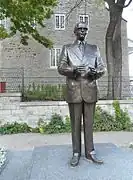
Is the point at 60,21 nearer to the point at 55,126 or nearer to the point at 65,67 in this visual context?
the point at 55,126

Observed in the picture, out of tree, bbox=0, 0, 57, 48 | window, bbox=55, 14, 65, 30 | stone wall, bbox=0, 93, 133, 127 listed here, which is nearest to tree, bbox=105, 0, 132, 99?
stone wall, bbox=0, 93, 133, 127

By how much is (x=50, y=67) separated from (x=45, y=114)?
38.4ft

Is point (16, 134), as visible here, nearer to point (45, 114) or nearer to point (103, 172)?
point (45, 114)

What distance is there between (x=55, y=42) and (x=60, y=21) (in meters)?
1.83

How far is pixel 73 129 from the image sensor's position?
5250 mm

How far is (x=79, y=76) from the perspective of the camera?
511 cm

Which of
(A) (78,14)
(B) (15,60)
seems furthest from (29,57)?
(A) (78,14)

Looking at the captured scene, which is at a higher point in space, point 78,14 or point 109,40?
point 78,14

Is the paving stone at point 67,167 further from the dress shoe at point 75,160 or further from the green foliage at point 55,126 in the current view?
the green foliage at point 55,126

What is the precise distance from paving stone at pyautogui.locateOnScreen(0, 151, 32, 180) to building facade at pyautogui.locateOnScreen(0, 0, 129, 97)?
15189 millimetres

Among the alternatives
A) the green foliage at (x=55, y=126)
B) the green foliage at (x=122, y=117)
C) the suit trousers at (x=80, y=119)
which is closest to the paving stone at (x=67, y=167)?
the suit trousers at (x=80, y=119)

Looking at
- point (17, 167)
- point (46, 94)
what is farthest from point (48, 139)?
point (17, 167)

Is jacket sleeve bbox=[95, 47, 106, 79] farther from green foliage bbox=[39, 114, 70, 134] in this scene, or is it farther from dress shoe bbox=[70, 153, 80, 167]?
green foliage bbox=[39, 114, 70, 134]

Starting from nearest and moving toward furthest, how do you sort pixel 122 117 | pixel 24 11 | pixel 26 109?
pixel 24 11 → pixel 26 109 → pixel 122 117
